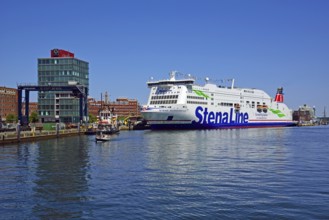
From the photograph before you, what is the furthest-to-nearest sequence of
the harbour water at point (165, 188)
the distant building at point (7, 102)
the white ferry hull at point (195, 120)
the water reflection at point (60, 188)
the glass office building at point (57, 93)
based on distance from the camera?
the distant building at point (7, 102), the glass office building at point (57, 93), the white ferry hull at point (195, 120), the water reflection at point (60, 188), the harbour water at point (165, 188)

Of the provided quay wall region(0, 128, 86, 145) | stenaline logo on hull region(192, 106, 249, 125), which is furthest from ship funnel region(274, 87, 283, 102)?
quay wall region(0, 128, 86, 145)

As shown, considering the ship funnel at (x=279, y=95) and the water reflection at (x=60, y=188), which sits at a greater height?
the ship funnel at (x=279, y=95)

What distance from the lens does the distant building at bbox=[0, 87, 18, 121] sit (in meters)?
182

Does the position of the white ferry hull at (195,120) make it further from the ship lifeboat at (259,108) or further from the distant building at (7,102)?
the distant building at (7,102)

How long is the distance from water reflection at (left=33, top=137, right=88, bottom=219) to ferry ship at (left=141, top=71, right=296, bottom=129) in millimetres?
62565

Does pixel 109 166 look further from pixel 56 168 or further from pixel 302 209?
pixel 302 209

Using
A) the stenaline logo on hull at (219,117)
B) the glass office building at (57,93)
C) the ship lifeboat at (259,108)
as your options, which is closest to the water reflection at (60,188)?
the stenaline logo on hull at (219,117)

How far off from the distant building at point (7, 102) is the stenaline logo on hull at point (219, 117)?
384ft

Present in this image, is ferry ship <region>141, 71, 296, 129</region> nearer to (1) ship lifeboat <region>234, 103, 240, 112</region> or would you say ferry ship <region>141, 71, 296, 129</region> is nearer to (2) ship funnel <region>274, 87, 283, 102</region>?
(1) ship lifeboat <region>234, 103, 240, 112</region>

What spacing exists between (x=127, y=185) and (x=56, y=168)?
10.2m

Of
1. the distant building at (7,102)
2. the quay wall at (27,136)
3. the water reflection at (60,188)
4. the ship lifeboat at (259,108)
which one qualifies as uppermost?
the distant building at (7,102)

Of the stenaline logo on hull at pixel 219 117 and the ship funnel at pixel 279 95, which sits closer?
the stenaline logo on hull at pixel 219 117

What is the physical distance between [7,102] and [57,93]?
61.7m

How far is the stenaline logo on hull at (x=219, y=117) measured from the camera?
10362cm
